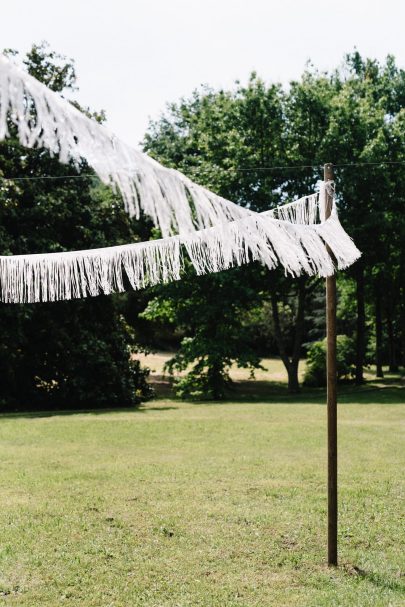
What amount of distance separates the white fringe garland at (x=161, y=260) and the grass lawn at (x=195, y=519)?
2186 mm

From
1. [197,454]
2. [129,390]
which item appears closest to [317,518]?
[197,454]

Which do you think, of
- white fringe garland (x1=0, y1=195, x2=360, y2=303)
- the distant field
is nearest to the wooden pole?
white fringe garland (x1=0, y1=195, x2=360, y2=303)

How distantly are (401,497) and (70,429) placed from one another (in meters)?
7.45

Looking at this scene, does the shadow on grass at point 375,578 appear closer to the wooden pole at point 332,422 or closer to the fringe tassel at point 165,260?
the wooden pole at point 332,422

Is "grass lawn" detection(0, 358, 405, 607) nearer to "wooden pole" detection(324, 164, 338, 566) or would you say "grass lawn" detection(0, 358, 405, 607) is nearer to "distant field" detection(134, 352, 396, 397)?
"wooden pole" detection(324, 164, 338, 566)

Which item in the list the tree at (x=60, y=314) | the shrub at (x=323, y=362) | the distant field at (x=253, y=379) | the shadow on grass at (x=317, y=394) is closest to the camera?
the tree at (x=60, y=314)

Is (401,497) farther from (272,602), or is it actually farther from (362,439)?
(362,439)

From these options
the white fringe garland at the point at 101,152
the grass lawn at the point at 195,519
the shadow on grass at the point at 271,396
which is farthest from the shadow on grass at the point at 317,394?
the white fringe garland at the point at 101,152

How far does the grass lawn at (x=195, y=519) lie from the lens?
4954 mm

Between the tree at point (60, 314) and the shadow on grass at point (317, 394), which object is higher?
the tree at point (60, 314)

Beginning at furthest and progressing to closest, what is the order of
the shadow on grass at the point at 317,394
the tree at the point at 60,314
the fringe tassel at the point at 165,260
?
the shadow on grass at the point at 317,394 → the tree at the point at 60,314 → the fringe tassel at the point at 165,260

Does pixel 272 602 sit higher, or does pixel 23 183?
pixel 23 183

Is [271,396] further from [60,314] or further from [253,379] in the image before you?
[60,314]

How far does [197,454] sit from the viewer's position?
410 inches
